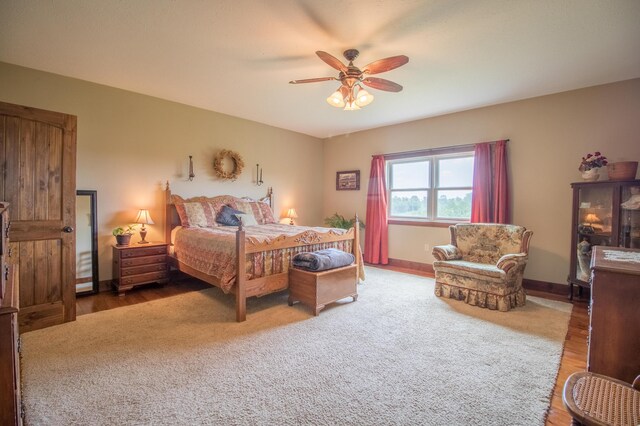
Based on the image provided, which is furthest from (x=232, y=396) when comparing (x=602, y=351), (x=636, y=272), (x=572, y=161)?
(x=572, y=161)

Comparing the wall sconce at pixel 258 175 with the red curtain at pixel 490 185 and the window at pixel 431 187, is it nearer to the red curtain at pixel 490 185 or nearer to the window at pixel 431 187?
the window at pixel 431 187

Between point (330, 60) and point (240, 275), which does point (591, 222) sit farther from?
point (240, 275)

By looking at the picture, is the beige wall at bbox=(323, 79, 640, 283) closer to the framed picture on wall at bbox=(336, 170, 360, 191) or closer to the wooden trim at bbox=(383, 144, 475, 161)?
the wooden trim at bbox=(383, 144, 475, 161)

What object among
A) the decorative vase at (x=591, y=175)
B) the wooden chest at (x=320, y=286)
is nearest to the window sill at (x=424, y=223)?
the decorative vase at (x=591, y=175)

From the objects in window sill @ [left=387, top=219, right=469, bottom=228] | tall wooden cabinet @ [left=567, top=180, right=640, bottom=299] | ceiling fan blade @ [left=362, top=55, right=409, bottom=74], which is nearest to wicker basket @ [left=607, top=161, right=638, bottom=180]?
tall wooden cabinet @ [left=567, top=180, right=640, bottom=299]

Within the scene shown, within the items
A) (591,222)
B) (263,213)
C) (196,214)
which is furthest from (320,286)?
(591,222)

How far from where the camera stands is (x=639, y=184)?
3197 millimetres

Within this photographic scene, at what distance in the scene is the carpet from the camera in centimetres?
170

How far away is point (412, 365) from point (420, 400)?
0.39m

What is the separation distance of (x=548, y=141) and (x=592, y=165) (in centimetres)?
70

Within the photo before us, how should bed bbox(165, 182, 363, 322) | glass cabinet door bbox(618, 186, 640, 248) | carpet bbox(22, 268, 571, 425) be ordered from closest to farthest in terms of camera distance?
carpet bbox(22, 268, 571, 425), bed bbox(165, 182, 363, 322), glass cabinet door bbox(618, 186, 640, 248)

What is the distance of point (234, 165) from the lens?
A: 5.29 metres

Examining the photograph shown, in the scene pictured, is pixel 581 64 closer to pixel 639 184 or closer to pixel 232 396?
pixel 639 184

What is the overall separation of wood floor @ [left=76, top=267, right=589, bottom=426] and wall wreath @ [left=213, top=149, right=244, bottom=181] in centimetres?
183
